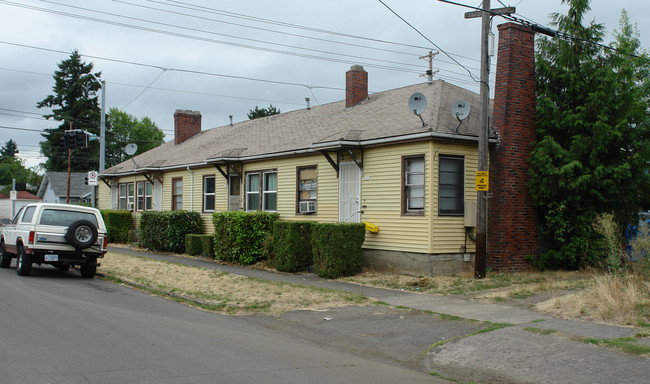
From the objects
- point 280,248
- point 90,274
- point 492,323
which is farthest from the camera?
point 280,248

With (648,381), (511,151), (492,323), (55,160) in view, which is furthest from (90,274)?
(55,160)

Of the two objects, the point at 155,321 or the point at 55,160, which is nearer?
the point at 155,321

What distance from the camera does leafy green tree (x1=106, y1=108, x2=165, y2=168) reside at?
70.2 m

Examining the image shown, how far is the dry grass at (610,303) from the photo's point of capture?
8.88 m

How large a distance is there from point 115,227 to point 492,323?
2262cm

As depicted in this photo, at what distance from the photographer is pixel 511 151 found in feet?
49.8

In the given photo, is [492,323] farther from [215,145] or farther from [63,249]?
[215,145]

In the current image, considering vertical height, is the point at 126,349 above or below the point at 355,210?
below

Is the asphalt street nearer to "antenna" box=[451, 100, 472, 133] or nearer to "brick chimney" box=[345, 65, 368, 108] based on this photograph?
"antenna" box=[451, 100, 472, 133]

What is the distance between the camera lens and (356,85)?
2055cm

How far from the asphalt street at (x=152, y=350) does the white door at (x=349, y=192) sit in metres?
6.92

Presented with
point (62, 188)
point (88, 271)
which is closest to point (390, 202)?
point (88, 271)

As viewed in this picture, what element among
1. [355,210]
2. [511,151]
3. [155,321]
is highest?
[511,151]

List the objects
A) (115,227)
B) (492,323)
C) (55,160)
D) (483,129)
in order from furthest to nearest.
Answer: (55,160) < (115,227) < (483,129) < (492,323)
